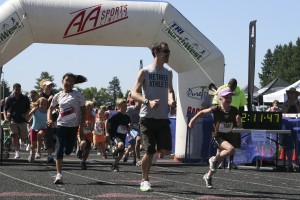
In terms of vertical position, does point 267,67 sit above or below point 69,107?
above

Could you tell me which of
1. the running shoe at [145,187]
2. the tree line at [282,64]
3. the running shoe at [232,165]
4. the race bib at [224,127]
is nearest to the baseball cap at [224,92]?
the race bib at [224,127]

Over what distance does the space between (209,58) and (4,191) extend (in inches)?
363

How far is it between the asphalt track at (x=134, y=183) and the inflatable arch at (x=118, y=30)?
269 centimetres

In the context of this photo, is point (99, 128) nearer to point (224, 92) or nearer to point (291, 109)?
point (291, 109)

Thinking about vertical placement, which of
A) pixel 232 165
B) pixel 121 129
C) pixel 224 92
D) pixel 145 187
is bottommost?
pixel 145 187

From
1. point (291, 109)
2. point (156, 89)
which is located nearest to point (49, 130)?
point (291, 109)

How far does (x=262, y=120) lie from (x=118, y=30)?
3893mm

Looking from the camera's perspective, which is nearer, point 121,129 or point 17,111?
point 121,129

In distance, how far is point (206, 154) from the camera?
19.2 m

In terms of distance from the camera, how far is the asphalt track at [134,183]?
10688 millimetres

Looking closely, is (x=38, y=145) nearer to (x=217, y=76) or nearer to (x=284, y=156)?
(x=217, y=76)

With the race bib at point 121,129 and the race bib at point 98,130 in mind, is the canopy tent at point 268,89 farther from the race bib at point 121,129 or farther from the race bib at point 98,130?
→ the race bib at point 121,129

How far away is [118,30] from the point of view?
18.5 m

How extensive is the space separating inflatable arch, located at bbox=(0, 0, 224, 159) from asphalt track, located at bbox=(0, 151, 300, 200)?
8.84ft
